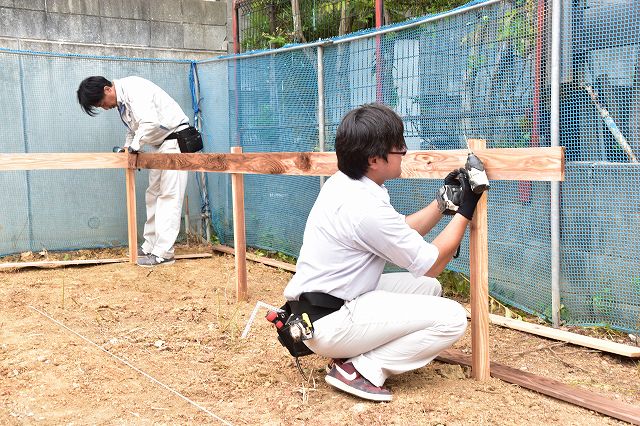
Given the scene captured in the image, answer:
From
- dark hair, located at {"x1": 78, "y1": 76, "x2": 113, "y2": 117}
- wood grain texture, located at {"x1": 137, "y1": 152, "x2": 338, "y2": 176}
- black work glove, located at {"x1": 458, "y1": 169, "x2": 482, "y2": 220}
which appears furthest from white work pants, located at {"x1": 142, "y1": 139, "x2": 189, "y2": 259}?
black work glove, located at {"x1": 458, "y1": 169, "x2": 482, "y2": 220}

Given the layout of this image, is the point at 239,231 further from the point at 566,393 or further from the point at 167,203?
the point at 566,393

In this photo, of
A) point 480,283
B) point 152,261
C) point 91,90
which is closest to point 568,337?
point 480,283

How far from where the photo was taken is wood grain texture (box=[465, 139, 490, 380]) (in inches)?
123

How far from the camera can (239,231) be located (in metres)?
5.09

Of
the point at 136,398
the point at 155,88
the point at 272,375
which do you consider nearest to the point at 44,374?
the point at 136,398

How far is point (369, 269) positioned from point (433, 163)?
685 millimetres

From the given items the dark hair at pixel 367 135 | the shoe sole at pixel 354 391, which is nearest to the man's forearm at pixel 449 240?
the dark hair at pixel 367 135

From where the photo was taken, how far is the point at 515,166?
3.00 m

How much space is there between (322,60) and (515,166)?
10.5 feet

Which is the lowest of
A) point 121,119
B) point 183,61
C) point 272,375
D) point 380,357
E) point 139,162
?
point 272,375

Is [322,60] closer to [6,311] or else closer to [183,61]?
[183,61]

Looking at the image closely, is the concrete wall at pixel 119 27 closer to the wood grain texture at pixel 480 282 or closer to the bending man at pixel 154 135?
the bending man at pixel 154 135

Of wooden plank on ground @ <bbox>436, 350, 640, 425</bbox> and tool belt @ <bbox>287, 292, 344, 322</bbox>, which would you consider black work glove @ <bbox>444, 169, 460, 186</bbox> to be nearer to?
tool belt @ <bbox>287, 292, 344, 322</bbox>

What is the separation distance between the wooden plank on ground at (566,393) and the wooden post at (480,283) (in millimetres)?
143
